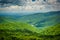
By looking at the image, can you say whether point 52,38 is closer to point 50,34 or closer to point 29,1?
point 50,34

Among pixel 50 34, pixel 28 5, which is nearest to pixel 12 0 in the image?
pixel 28 5

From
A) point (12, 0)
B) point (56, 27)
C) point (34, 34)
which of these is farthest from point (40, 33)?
point (12, 0)

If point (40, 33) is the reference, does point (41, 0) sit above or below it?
above

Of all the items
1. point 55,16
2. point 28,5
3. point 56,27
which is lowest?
point 56,27

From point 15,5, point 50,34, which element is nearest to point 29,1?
point 15,5

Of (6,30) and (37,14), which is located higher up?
(37,14)

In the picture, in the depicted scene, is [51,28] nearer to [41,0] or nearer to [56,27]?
[56,27]

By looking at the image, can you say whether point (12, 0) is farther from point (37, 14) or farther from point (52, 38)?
point (52, 38)

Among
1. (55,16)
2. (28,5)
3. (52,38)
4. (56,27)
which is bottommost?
(52,38)
